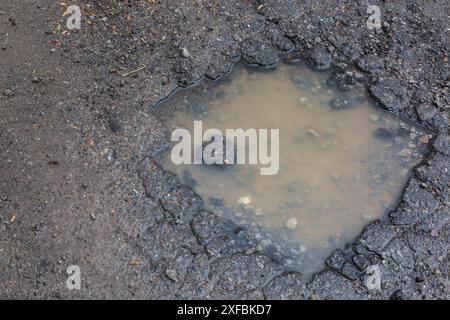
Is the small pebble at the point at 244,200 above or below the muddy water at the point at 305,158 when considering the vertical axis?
below

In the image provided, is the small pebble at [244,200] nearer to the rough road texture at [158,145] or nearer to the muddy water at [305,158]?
the muddy water at [305,158]

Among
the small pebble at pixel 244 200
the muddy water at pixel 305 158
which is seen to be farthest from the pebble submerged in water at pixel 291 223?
the small pebble at pixel 244 200

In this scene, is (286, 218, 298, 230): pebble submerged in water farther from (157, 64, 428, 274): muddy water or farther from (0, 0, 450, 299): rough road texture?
(0, 0, 450, 299): rough road texture

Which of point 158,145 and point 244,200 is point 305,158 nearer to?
point 244,200

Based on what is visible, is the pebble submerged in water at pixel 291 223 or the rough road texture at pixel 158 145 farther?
the pebble submerged in water at pixel 291 223

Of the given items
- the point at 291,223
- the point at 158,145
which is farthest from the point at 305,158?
the point at 158,145

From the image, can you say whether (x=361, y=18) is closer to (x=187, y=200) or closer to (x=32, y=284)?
(x=187, y=200)

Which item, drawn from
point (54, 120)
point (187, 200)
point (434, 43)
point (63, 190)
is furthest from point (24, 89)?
point (434, 43)

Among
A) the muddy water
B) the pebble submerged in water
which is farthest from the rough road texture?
the pebble submerged in water
